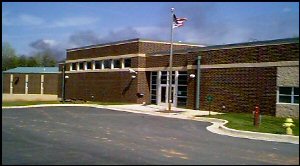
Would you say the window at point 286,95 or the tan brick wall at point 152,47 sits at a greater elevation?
the tan brick wall at point 152,47

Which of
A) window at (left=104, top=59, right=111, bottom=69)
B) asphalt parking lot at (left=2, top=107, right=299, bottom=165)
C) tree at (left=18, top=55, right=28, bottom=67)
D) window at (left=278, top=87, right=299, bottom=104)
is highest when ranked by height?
window at (left=104, top=59, right=111, bottom=69)

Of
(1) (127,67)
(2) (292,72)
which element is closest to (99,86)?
(1) (127,67)

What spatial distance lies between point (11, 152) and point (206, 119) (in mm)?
13313

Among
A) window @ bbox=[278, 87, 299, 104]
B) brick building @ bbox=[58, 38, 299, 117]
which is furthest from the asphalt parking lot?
brick building @ bbox=[58, 38, 299, 117]

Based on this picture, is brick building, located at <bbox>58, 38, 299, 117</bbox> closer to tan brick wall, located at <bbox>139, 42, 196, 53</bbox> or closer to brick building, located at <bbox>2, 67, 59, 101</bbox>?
tan brick wall, located at <bbox>139, 42, 196, 53</bbox>

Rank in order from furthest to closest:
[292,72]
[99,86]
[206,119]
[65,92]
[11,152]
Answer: [65,92], [99,86], [206,119], [11,152], [292,72]

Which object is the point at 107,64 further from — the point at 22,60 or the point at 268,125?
the point at 22,60

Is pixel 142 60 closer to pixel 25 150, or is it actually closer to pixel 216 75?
pixel 216 75

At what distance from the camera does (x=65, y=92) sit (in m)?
43.2

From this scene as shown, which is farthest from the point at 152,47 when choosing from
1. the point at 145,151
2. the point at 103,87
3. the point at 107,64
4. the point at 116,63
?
the point at 145,151

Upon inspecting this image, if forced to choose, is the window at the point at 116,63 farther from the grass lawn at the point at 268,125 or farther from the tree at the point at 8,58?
the tree at the point at 8,58

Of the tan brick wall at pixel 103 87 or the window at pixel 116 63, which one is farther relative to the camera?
the window at pixel 116 63

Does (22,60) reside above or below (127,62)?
below

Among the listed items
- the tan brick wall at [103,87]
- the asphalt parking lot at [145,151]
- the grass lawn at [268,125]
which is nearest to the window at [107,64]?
the tan brick wall at [103,87]
